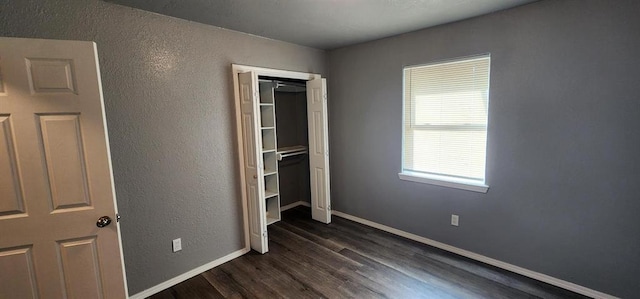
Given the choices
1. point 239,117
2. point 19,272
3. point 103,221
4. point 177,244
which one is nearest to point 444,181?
point 239,117

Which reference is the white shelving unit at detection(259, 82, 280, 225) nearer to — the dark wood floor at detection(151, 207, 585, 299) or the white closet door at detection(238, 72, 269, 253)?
the white closet door at detection(238, 72, 269, 253)

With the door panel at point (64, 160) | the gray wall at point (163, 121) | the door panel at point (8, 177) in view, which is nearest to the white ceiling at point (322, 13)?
the gray wall at point (163, 121)

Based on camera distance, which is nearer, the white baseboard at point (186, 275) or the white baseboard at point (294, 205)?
the white baseboard at point (186, 275)

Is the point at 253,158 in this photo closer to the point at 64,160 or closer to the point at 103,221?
the point at 103,221

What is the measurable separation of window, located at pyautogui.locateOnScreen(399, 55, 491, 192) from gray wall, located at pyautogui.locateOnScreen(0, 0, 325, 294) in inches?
72.4

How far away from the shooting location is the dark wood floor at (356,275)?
233 centimetres

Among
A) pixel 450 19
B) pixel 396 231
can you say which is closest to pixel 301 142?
pixel 396 231

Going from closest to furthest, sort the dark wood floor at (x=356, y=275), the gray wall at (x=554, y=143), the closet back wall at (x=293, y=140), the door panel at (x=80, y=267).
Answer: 1. the door panel at (x=80, y=267)
2. the gray wall at (x=554, y=143)
3. the dark wood floor at (x=356, y=275)
4. the closet back wall at (x=293, y=140)

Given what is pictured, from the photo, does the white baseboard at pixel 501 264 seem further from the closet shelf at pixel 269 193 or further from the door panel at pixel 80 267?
the door panel at pixel 80 267

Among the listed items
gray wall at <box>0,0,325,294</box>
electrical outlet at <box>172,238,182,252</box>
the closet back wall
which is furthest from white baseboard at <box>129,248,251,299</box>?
the closet back wall

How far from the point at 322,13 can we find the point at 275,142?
5.61ft

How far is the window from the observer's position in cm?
270

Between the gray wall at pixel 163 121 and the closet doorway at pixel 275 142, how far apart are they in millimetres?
118

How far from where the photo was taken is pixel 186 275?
2623mm
